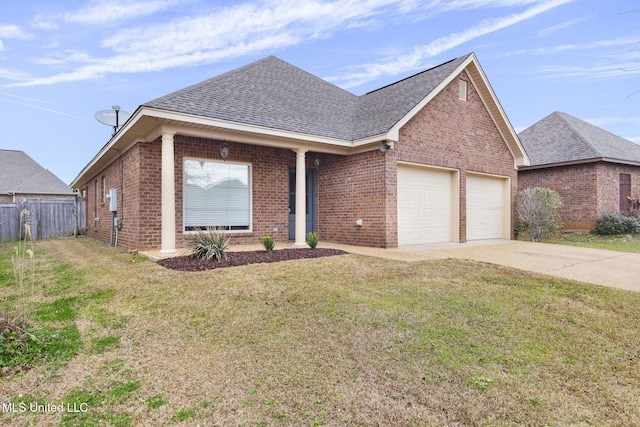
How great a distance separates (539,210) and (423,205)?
16.2ft

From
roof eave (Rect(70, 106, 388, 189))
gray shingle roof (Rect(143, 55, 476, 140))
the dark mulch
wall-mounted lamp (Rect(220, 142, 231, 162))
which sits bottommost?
the dark mulch

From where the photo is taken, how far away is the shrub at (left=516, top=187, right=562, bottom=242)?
12227 mm

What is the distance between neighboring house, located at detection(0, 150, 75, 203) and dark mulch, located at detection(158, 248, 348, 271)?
920 inches

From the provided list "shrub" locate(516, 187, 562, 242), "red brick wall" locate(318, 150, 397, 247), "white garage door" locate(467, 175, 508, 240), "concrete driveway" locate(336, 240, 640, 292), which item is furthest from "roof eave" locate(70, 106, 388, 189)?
"shrub" locate(516, 187, 562, 242)

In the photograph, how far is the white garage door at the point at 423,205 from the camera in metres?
10.3

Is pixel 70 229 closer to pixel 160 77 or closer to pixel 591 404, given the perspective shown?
pixel 160 77

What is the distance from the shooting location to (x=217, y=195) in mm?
9445

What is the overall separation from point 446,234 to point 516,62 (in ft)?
20.7

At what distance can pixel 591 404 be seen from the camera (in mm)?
2334

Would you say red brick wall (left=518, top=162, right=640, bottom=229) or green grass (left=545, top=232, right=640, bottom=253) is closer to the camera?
green grass (left=545, top=232, right=640, bottom=253)

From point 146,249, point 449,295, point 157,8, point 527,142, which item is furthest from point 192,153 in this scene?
point 527,142

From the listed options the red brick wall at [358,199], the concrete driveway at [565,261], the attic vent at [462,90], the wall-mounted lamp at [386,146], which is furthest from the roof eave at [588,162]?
the wall-mounted lamp at [386,146]

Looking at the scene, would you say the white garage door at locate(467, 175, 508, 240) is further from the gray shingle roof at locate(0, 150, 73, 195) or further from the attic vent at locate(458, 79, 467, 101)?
the gray shingle roof at locate(0, 150, 73, 195)

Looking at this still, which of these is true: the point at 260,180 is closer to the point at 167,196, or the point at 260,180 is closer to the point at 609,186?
the point at 167,196
